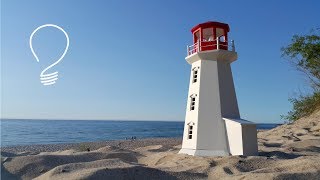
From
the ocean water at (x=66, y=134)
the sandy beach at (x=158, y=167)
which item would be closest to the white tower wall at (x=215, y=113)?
the sandy beach at (x=158, y=167)

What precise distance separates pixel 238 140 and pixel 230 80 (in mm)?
2914

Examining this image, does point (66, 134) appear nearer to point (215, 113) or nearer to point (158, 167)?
point (215, 113)

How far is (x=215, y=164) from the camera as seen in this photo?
11938 mm

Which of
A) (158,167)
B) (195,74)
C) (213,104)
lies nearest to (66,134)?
(195,74)

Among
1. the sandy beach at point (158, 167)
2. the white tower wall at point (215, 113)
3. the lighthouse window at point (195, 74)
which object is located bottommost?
the sandy beach at point (158, 167)

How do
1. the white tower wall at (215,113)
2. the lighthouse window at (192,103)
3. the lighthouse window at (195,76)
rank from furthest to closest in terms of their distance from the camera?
1. the lighthouse window at (195,76)
2. the lighthouse window at (192,103)
3. the white tower wall at (215,113)

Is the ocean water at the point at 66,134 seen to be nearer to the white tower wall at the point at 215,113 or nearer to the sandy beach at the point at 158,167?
the sandy beach at the point at 158,167

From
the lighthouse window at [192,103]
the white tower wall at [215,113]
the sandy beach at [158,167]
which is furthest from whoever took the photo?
the lighthouse window at [192,103]

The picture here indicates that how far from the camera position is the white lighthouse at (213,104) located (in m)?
14.0

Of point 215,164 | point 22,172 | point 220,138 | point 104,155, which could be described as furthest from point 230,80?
point 22,172

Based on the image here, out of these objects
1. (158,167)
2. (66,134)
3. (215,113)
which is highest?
(215,113)

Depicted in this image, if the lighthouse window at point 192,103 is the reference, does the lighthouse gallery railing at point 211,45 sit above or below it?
above

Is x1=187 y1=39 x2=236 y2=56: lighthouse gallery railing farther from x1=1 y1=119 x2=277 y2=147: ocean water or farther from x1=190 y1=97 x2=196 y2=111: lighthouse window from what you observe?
x1=1 y1=119 x2=277 y2=147: ocean water

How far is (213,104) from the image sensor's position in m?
14.5
